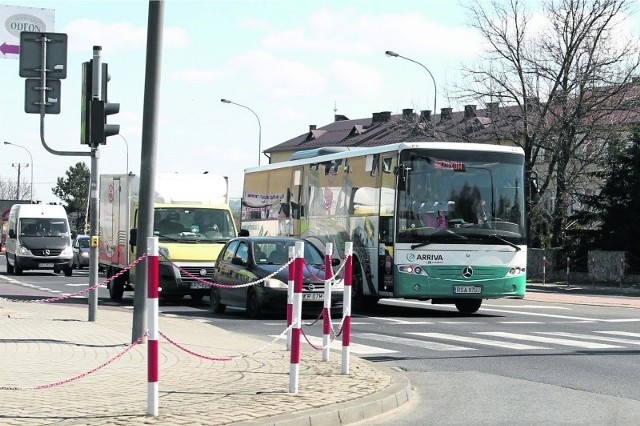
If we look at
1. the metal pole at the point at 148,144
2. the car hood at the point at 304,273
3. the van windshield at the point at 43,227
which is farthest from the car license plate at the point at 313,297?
the van windshield at the point at 43,227

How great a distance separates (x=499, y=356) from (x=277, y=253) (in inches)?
315

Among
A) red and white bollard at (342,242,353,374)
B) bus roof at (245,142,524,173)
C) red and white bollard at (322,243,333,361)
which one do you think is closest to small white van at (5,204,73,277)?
bus roof at (245,142,524,173)

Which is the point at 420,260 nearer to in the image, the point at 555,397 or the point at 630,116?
the point at 555,397

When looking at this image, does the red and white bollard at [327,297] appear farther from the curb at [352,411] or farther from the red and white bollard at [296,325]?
the curb at [352,411]

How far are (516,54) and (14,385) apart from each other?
48.2 meters

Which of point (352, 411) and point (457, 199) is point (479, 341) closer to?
point (457, 199)

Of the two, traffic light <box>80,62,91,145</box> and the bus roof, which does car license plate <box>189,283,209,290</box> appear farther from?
traffic light <box>80,62,91,145</box>

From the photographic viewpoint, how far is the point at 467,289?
75.6ft

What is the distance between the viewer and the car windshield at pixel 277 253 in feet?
73.2

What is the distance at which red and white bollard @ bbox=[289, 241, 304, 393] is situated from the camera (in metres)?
10.2

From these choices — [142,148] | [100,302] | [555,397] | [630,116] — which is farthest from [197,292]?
[630,116]

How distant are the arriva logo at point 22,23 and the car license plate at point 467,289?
12066mm

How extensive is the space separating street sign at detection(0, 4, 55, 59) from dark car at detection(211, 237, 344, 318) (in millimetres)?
8427

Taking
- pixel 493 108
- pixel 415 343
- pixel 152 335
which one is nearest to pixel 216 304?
pixel 415 343
